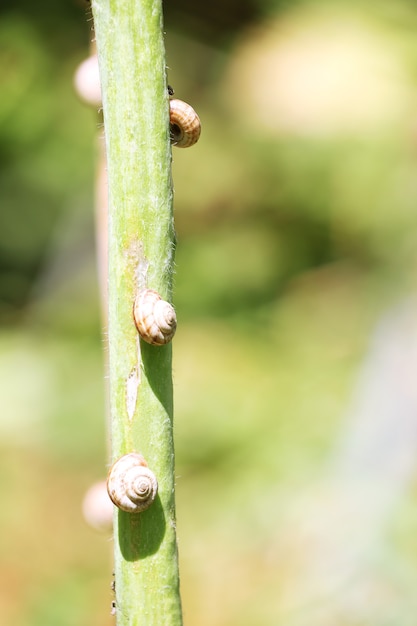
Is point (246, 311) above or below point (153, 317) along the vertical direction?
above

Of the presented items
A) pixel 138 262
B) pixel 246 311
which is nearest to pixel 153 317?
pixel 138 262

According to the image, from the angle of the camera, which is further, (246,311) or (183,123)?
(246,311)

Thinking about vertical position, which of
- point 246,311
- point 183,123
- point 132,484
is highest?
point 246,311

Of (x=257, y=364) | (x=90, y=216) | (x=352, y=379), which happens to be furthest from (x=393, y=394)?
(x=90, y=216)

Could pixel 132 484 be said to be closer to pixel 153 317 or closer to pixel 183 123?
pixel 153 317

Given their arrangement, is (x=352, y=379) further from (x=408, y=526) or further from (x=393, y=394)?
(x=408, y=526)

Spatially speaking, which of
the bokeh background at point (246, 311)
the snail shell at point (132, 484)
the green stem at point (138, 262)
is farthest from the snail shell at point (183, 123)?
the bokeh background at point (246, 311)
